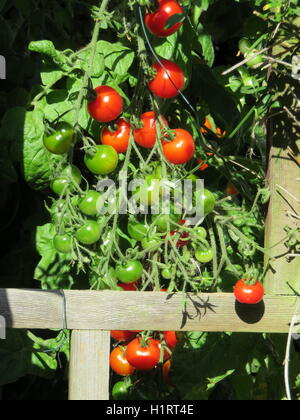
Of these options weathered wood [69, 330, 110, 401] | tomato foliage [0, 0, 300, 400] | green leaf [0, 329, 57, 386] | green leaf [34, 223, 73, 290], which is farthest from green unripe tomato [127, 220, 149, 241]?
green leaf [0, 329, 57, 386]

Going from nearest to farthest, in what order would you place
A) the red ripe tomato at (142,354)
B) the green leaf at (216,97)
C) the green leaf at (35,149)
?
the red ripe tomato at (142,354) < the green leaf at (35,149) < the green leaf at (216,97)

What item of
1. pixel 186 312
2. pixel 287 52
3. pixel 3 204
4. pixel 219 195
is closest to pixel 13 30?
pixel 3 204

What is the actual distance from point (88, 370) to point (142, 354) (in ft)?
0.46

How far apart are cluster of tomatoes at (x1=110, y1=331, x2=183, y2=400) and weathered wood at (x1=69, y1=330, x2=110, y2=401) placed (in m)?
0.12

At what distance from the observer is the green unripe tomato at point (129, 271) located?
55.2 inches

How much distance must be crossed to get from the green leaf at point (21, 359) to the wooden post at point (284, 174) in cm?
60

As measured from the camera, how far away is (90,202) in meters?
1.39

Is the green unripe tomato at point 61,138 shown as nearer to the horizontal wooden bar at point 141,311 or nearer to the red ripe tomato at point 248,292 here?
the horizontal wooden bar at point 141,311

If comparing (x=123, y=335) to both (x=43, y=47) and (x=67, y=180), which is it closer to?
(x=67, y=180)

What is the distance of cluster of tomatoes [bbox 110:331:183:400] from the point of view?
148cm

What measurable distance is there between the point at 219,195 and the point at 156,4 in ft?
1.64

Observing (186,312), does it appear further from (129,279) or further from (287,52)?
(287,52)

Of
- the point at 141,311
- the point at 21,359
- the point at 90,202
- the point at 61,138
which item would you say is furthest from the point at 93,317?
the point at 21,359

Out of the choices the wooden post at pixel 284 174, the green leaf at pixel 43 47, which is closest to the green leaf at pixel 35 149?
the green leaf at pixel 43 47
